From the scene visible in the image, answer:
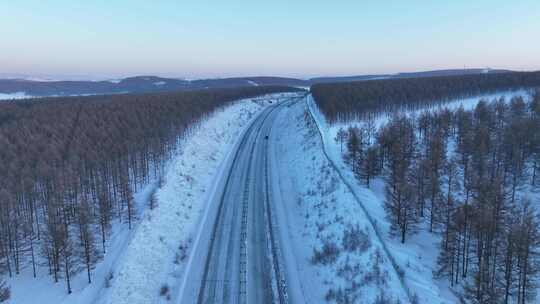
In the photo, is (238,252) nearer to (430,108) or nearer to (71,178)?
(71,178)

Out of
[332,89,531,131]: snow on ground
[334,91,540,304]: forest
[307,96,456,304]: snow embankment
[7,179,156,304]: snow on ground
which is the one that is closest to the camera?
[334,91,540,304]: forest

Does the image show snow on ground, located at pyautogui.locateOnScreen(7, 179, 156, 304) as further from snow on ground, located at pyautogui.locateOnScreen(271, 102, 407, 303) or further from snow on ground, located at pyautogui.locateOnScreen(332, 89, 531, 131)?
snow on ground, located at pyautogui.locateOnScreen(332, 89, 531, 131)

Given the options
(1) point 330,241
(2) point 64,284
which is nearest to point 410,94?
(1) point 330,241

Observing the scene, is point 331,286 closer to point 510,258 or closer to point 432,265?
point 432,265

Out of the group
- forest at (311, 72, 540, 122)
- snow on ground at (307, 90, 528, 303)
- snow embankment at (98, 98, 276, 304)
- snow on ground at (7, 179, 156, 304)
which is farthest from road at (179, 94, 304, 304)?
forest at (311, 72, 540, 122)

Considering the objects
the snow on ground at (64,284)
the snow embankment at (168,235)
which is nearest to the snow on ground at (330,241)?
the snow embankment at (168,235)

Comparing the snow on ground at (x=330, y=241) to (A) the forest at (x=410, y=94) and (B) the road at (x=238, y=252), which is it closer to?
(B) the road at (x=238, y=252)

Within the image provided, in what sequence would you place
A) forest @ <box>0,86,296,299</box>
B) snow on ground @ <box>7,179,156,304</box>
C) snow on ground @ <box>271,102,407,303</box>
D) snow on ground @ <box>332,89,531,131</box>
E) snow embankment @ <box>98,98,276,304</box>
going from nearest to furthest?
snow on ground @ <box>271,102,407,303</box>
snow embankment @ <box>98,98,276,304</box>
snow on ground @ <box>7,179,156,304</box>
forest @ <box>0,86,296,299</box>
snow on ground @ <box>332,89,531,131</box>
